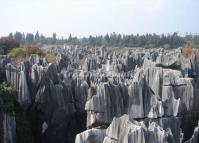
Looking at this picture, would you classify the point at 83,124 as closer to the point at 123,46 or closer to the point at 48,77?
the point at 48,77

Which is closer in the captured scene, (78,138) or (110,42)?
(78,138)

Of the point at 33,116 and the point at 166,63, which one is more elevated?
the point at 166,63

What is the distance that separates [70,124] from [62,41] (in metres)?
98.4

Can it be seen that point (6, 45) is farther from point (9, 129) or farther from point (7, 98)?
point (9, 129)

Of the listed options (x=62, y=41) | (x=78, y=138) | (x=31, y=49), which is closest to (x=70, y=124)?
A: (x=78, y=138)

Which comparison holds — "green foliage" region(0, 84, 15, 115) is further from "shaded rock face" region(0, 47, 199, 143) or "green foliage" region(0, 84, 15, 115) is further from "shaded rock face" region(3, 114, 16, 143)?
"shaded rock face" region(0, 47, 199, 143)

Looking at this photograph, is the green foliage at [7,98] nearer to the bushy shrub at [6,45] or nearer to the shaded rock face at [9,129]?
the shaded rock face at [9,129]

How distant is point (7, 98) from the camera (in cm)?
1795

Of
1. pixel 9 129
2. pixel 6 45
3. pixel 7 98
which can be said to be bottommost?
pixel 9 129

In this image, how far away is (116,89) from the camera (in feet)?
53.8

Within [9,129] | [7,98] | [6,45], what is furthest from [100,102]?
[6,45]

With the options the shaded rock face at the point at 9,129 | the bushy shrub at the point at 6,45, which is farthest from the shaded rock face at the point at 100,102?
the bushy shrub at the point at 6,45

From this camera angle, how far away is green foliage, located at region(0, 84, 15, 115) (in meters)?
17.0

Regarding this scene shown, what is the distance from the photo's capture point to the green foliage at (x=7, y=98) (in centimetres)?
1698
